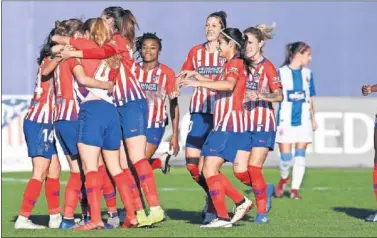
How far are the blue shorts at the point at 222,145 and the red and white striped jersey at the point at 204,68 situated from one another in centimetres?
130

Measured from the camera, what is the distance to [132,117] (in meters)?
12.7

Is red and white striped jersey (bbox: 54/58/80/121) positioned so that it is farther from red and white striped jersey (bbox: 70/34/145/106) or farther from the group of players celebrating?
red and white striped jersey (bbox: 70/34/145/106)

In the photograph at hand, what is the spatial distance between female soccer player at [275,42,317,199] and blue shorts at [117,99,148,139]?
19.7 feet

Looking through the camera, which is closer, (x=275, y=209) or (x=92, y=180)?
(x=92, y=180)

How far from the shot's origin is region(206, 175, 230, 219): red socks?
12750 mm

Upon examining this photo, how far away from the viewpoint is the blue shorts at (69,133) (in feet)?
41.0

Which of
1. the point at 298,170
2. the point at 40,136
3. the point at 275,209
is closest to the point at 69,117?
the point at 40,136

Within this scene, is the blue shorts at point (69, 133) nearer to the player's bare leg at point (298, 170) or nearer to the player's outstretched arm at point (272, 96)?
the player's outstretched arm at point (272, 96)

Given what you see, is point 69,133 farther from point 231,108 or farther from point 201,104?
point 201,104

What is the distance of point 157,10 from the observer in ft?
89.4

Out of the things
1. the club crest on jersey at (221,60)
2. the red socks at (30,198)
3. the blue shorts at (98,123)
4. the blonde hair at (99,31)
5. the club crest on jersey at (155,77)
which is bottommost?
Answer: the red socks at (30,198)

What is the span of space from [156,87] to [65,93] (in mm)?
1892

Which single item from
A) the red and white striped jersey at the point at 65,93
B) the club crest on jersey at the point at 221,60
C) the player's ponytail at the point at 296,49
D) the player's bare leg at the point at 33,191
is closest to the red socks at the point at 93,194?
the red and white striped jersey at the point at 65,93

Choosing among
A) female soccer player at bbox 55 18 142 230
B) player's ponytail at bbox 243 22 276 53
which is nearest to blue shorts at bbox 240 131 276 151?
player's ponytail at bbox 243 22 276 53
